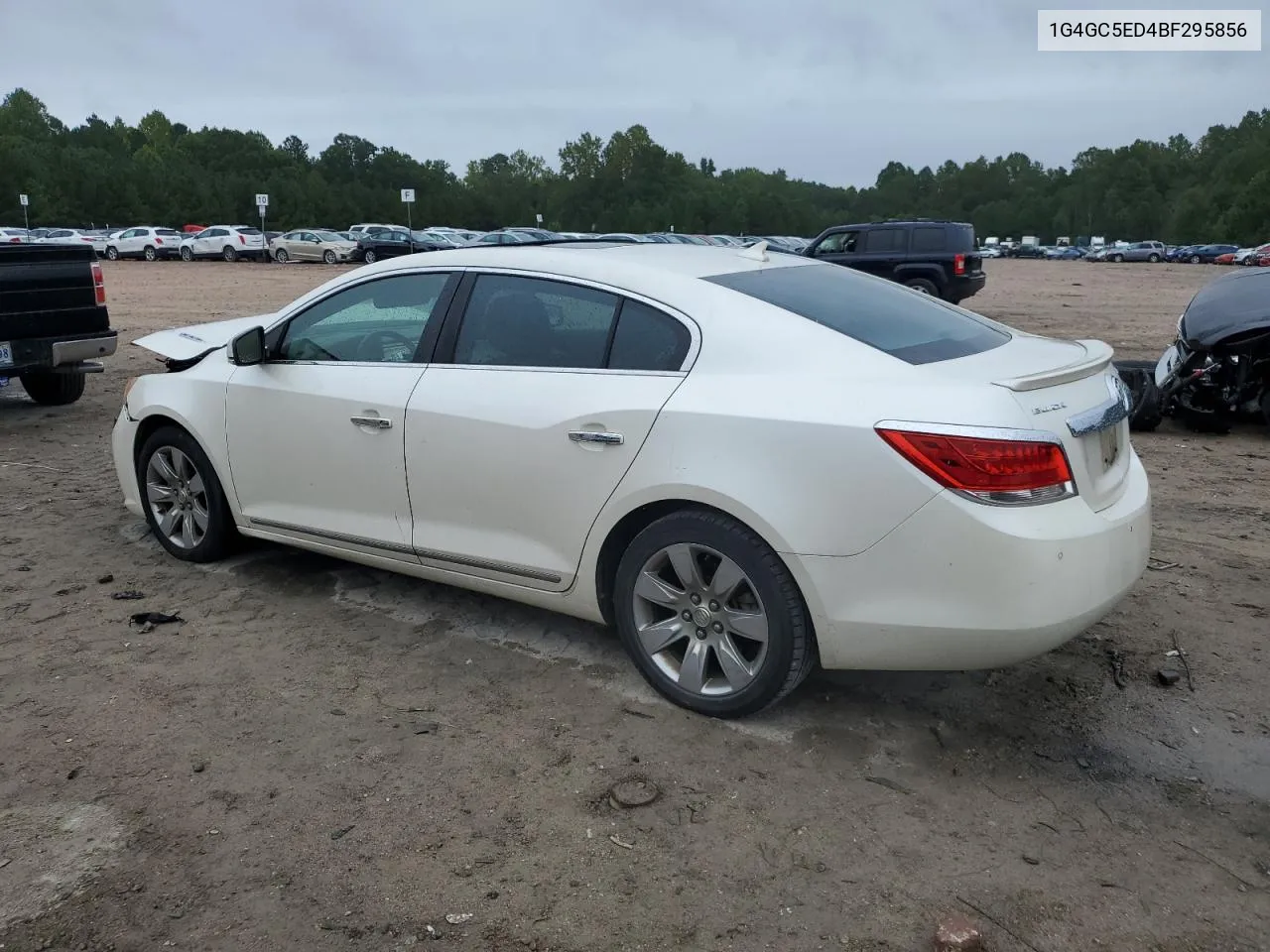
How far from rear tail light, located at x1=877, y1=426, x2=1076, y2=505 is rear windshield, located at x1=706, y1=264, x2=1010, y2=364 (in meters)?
0.43

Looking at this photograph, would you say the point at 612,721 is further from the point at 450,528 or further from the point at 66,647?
the point at 66,647

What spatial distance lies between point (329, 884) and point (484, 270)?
2.40m

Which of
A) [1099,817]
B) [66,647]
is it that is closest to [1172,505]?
[1099,817]

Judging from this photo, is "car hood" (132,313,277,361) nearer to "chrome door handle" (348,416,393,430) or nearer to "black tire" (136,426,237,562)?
"black tire" (136,426,237,562)

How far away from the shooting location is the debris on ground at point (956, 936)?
8.54ft

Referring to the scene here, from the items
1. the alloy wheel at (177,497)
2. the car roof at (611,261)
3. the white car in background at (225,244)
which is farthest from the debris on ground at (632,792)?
the white car in background at (225,244)

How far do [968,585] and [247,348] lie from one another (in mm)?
3223

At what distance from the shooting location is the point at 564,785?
11.0ft

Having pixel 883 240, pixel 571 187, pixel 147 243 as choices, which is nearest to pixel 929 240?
pixel 883 240

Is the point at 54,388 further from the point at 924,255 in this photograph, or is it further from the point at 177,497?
the point at 924,255

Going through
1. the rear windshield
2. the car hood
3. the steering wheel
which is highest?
the rear windshield

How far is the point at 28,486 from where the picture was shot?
6.99m

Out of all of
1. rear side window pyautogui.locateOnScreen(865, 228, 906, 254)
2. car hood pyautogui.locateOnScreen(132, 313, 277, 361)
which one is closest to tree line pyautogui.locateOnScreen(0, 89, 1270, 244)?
rear side window pyautogui.locateOnScreen(865, 228, 906, 254)

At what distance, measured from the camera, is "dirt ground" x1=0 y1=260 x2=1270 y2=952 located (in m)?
2.73
